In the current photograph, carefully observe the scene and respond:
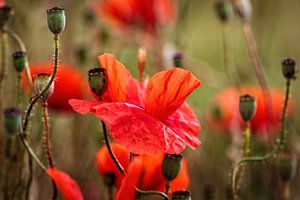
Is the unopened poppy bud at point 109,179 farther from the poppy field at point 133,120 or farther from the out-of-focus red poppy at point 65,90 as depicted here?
the out-of-focus red poppy at point 65,90

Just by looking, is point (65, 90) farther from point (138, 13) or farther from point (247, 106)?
point (247, 106)

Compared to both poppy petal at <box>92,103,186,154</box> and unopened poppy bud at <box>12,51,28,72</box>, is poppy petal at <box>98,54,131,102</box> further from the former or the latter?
unopened poppy bud at <box>12,51,28,72</box>

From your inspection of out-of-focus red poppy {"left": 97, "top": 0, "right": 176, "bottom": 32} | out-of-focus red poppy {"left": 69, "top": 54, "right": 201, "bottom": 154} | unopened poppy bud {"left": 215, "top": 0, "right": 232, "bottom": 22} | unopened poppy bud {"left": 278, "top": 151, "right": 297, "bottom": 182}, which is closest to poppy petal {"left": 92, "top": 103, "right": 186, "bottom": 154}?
out-of-focus red poppy {"left": 69, "top": 54, "right": 201, "bottom": 154}

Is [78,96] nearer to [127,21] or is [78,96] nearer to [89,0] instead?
[127,21]

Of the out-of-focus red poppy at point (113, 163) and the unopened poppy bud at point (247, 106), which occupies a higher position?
the unopened poppy bud at point (247, 106)

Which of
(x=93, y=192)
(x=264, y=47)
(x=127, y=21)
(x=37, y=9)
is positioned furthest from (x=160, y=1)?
(x=264, y=47)

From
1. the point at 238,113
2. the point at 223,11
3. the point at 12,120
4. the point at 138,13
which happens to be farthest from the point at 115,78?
the point at 138,13

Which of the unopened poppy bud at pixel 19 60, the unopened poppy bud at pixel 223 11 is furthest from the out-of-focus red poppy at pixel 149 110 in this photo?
the unopened poppy bud at pixel 223 11
